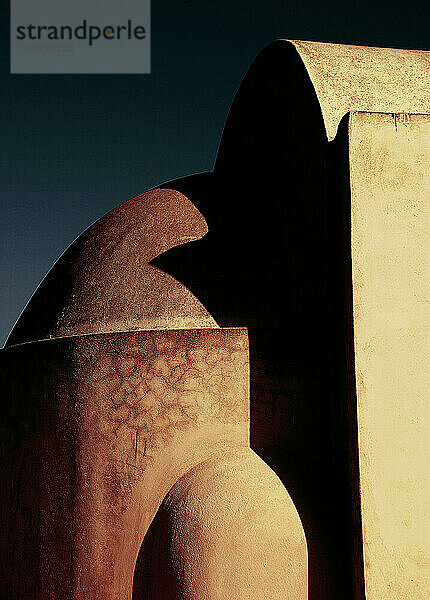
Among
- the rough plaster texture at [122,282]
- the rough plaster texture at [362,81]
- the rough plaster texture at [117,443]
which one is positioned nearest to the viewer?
the rough plaster texture at [117,443]

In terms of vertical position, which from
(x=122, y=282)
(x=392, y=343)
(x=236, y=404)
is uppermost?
(x=122, y=282)

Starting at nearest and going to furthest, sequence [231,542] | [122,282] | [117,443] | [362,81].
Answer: [231,542], [117,443], [362,81], [122,282]

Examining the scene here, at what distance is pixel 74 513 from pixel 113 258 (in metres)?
1.83

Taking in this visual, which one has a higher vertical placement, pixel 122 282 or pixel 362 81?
pixel 362 81

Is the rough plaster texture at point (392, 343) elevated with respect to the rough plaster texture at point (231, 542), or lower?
elevated

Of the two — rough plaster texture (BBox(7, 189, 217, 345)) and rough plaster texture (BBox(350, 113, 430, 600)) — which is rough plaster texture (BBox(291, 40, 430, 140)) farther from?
rough plaster texture (BBox(7, 189, 217, 345))

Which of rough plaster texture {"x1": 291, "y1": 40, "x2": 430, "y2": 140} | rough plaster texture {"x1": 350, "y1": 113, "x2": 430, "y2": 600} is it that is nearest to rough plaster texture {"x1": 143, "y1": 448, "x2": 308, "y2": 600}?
rough plaster texture {"x1": 350, "y1": 113, "x2": 430, "y2": 600}

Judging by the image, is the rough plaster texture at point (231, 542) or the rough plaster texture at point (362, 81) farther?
the rough plaster texture at point (362, 81)

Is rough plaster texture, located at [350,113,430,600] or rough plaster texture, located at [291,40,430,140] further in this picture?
rough plaster texture, located at [291,40,430,140]

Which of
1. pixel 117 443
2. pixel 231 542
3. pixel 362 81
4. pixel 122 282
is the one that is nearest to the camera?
pixel 231 542

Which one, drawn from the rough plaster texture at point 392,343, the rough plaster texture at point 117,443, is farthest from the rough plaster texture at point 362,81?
the rough plaster texture at point 117,443

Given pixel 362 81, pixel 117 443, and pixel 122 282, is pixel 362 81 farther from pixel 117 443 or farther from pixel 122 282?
pixel 117 443

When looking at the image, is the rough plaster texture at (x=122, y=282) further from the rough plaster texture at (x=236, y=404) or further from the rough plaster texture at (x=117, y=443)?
the rough plaster texture at (x=117, y=443)

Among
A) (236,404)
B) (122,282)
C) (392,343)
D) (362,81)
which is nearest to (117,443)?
(236,404)
